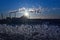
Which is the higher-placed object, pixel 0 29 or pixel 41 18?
pixel 41 18

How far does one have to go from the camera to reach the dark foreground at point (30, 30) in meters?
1.48

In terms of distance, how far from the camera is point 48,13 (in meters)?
1.47

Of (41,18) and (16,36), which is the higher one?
(41,18)

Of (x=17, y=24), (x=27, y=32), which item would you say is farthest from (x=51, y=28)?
(x=17, y=24)

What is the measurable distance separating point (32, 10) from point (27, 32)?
0.94 feet

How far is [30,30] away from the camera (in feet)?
4.93

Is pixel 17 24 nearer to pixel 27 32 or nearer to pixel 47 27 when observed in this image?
pixel 27 32

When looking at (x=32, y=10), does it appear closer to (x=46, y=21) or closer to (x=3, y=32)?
(x=46, y=21)

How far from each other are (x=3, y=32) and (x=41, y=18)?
51cm

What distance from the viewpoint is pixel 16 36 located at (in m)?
1.50

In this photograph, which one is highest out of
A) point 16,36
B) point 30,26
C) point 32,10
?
point 32,10

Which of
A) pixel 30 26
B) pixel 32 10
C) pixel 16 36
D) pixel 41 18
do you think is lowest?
pixel 16 36

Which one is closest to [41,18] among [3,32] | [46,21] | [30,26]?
[46,21]

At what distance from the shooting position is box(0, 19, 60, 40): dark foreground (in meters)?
1.48
